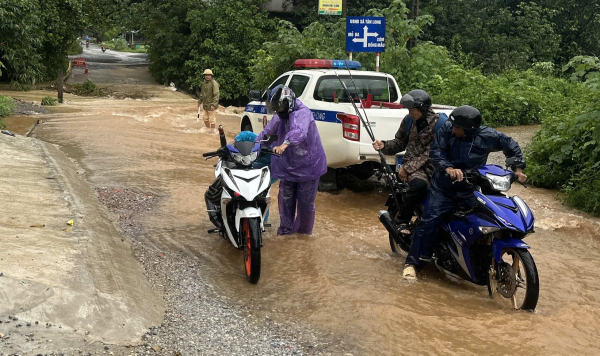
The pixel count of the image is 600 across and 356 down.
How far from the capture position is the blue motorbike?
483 cm

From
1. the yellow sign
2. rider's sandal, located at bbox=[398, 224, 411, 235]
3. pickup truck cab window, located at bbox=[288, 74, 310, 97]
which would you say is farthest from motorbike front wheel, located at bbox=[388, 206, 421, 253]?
the yellow sign

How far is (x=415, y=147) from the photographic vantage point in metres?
6.29

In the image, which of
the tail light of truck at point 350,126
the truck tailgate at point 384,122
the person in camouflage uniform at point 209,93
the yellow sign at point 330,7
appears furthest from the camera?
the yellow sign at point 330,7

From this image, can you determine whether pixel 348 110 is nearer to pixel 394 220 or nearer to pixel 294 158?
pixel 294 158

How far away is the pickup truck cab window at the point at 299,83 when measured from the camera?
32.6ft

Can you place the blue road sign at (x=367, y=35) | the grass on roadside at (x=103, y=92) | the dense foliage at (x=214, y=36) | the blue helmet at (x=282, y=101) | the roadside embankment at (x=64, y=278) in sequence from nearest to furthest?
the roadside embankment at (x=64, y=278) → the blue helmet at (x=282, y=101) → the blue road sign at (x=367, y=35) → the grass on roadside at (x=103, y=92) → the dense foliage at (x=214, y=36)

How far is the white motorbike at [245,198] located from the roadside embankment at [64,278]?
36.9 inches

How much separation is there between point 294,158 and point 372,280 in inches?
61.5

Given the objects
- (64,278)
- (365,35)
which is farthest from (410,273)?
(365,35)

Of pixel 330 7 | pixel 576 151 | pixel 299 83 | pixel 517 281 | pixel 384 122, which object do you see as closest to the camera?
pixel 517 281

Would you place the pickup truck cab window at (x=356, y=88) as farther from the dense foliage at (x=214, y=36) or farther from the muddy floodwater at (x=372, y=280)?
the dense foliage at (x=214, y=36)

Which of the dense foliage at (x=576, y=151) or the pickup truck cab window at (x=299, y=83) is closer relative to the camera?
Result: the dense foliage at (x=576, y=151)

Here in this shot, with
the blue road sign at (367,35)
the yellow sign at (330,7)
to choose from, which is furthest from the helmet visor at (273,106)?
the yellow sign at (330,7)

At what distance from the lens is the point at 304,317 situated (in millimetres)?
5020
